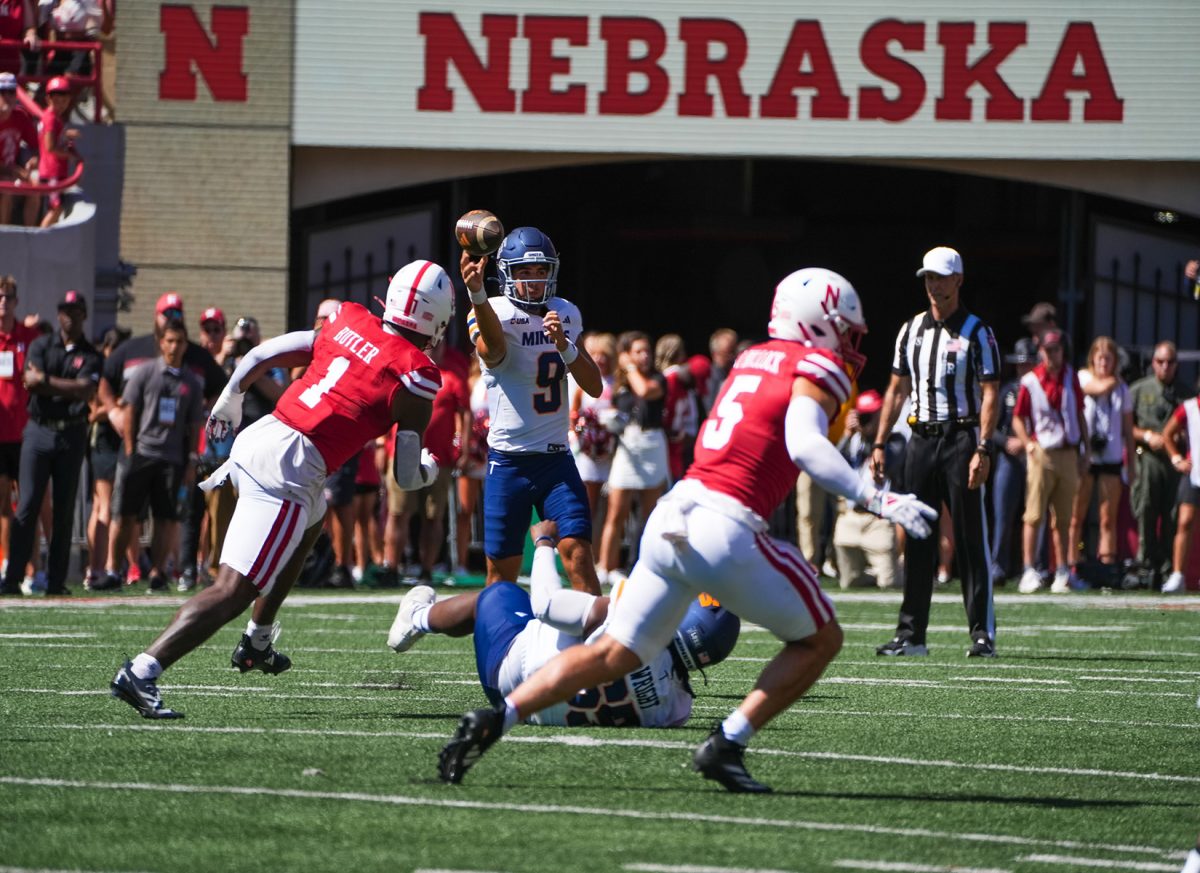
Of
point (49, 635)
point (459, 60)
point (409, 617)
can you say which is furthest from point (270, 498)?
point (459, 60)

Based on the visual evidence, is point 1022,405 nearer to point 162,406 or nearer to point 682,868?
point 162,406

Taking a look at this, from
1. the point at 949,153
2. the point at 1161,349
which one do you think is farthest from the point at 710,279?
the point at 1161,349

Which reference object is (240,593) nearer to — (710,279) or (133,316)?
(133,316)

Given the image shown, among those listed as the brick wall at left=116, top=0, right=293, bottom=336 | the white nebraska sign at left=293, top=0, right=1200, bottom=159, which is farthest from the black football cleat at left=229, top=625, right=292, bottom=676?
the white nebraska sign at left=293, top=0, right=1200, bottom=159

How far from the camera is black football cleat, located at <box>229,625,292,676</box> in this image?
820 cm

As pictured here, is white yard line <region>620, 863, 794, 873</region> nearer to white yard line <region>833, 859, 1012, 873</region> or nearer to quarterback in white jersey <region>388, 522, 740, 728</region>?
white yard line <region>833, 859, 1012, 873</region>

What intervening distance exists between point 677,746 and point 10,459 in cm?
856

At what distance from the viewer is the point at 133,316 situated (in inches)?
797

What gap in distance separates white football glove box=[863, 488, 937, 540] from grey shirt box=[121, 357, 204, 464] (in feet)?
31.1

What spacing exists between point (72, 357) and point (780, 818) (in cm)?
949

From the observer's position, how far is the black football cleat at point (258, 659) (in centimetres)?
820

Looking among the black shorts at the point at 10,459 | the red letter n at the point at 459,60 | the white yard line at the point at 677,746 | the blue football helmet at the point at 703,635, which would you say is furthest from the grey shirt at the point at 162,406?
the blue football helmet at the point at 703,635

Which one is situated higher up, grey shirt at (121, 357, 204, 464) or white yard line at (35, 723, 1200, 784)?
grey shirt at (121, 357, 204, 464)

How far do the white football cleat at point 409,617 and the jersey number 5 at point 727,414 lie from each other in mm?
2151
